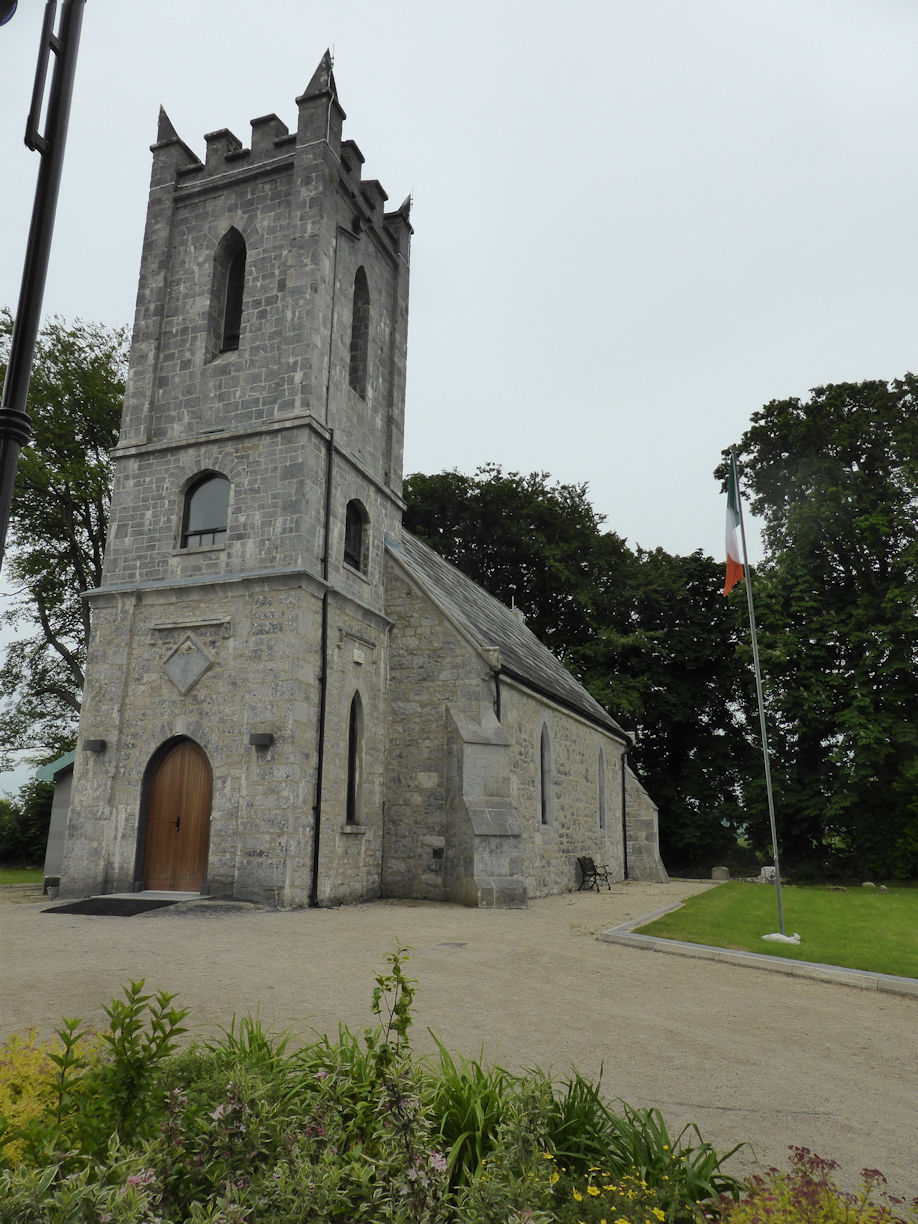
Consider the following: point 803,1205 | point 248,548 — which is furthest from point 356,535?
point 803,1205

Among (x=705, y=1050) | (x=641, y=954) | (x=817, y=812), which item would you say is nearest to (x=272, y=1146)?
(x=705, y=1050)

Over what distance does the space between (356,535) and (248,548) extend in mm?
2931

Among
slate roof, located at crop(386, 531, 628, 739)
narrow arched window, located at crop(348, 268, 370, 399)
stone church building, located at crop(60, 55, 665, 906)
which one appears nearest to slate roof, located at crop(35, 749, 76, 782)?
stone church building, located at crop(60, 55, 665, 906)

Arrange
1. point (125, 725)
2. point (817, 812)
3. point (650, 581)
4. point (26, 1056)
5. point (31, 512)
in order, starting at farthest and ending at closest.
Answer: point (650, 581) < point (817, 812) < point (31, 512) < point (125, 725) < point (26, 1056)

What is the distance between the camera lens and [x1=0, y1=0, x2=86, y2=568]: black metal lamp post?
3.42 meters

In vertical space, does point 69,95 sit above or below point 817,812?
above

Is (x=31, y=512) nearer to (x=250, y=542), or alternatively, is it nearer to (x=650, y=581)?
(x=250, y=542)

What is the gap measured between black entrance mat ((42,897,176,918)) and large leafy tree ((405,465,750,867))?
22.5 m

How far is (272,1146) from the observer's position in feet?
10.7

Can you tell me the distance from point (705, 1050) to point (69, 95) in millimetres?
7065

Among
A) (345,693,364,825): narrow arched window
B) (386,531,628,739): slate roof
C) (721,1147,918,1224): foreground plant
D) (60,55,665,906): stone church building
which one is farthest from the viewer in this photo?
(386,531,628,739): slate roof

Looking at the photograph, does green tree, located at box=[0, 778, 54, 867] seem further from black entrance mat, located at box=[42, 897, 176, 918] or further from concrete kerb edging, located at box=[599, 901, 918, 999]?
concrete kerb edging, located at box=[599, 901, 918, 999]

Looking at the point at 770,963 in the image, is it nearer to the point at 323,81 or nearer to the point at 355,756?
the point at 355,756

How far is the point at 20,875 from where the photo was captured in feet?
76.5
